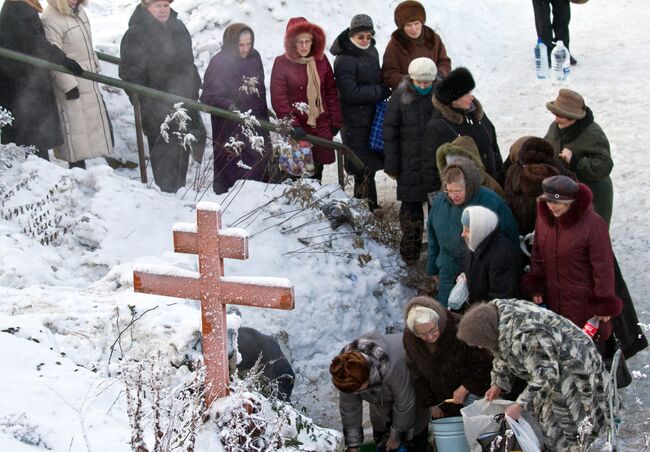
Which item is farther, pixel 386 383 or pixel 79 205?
pixel 79 205

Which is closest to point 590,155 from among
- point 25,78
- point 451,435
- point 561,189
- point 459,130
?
point 459,130

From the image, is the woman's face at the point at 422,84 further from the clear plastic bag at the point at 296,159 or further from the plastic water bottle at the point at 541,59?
the plastic water bottle at the point at 541,59

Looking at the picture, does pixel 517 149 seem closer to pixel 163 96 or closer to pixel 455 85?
pixel 455 85

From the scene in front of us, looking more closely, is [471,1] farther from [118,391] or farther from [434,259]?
[118,391]

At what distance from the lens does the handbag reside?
9.59 m

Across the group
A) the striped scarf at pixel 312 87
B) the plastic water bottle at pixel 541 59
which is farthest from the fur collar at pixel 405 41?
the plastic water bottle at pixel 541 59

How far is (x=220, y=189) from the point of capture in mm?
9234

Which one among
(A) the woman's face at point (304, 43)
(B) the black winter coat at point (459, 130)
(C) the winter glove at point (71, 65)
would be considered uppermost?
(A) the woman's face at point (304, 43)

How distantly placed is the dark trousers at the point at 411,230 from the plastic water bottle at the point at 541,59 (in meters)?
4.67

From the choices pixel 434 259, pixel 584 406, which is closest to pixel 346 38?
pixel 434 259

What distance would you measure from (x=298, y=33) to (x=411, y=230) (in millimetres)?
1975

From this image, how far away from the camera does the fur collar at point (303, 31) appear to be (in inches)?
358

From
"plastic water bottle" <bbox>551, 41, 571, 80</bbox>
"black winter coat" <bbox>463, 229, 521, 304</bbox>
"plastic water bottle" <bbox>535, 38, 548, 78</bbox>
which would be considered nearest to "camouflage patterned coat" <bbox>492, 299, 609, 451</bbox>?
"black winter coat" <bbox>463, 229, 521, 304</bbox>

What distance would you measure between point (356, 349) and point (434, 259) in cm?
153
